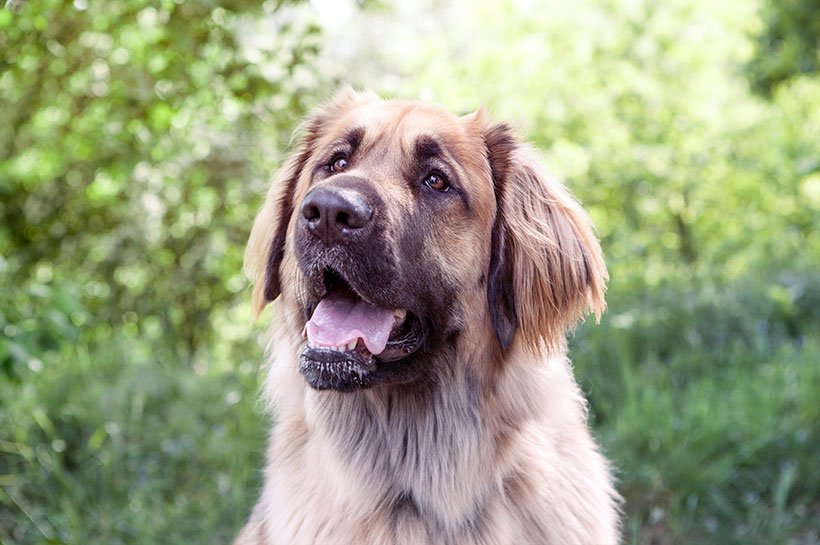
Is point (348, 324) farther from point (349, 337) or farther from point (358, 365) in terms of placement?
point (358, 365)

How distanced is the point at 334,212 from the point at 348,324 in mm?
400

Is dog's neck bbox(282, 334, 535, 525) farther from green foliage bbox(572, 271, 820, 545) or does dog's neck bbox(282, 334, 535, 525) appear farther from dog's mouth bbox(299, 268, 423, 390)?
green foliage bbox(572, 271, 820, 545)

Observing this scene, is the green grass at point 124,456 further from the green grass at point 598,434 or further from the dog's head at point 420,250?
the dog's head at point 420,250

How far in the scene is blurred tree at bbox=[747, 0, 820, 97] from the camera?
9508 millimetres

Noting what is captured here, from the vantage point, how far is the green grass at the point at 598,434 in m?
4.41

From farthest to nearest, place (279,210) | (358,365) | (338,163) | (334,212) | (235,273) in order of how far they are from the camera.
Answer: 1. (235,273)
2. (279,210)
3. (338,163)
4. (358,365)
5. (334,212)

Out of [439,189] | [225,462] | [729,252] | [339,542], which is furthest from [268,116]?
[729,252]

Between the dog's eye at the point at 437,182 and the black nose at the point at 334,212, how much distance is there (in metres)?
0.39

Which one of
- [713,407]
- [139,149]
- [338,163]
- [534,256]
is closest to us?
[534,256]

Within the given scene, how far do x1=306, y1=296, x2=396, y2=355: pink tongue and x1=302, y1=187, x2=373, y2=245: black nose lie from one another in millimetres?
279

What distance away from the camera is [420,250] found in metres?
2.84

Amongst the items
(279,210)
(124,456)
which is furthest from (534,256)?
(124,456)

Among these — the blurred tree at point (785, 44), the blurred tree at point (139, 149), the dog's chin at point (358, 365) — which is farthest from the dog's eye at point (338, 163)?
the blurred tree at point (785, 44)

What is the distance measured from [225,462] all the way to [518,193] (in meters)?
2.68
